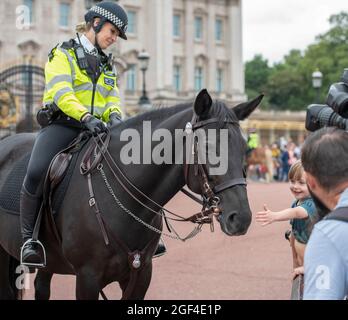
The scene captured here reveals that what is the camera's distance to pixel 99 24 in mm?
4488

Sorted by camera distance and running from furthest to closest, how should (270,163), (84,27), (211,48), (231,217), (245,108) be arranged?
(211,48) < (270,163) < (84,27) < (245,108) < (231,217)

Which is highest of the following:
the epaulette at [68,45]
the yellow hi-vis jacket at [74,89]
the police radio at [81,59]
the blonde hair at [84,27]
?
the blonde hair at [84,27]

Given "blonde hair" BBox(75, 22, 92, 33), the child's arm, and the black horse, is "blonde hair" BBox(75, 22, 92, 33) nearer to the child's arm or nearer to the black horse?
the black horse

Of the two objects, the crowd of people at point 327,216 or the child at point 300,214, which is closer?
the crowd of people at point 327,216

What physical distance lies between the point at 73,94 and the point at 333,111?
83.9 inches

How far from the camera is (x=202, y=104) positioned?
3711mm

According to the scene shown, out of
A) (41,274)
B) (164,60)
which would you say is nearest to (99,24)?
(41,274)

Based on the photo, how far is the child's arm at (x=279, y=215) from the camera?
3.41 meters

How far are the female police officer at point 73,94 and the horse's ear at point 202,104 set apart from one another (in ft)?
A: 2.52

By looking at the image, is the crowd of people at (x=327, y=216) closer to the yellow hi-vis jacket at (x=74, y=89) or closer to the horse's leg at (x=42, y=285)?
the yellow hi-vis jacket at (x=74, y=89)

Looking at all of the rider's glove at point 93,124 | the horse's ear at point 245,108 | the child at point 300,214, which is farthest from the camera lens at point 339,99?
the rider's glove at point 93,124

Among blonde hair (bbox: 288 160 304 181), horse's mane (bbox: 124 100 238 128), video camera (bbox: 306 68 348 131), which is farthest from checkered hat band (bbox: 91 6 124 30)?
video camera (bbox: 306 68 348 131)

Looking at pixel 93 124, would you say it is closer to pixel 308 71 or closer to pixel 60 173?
pixel 60 173

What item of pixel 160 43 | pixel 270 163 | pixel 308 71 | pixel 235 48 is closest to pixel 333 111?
pixel 270 163
